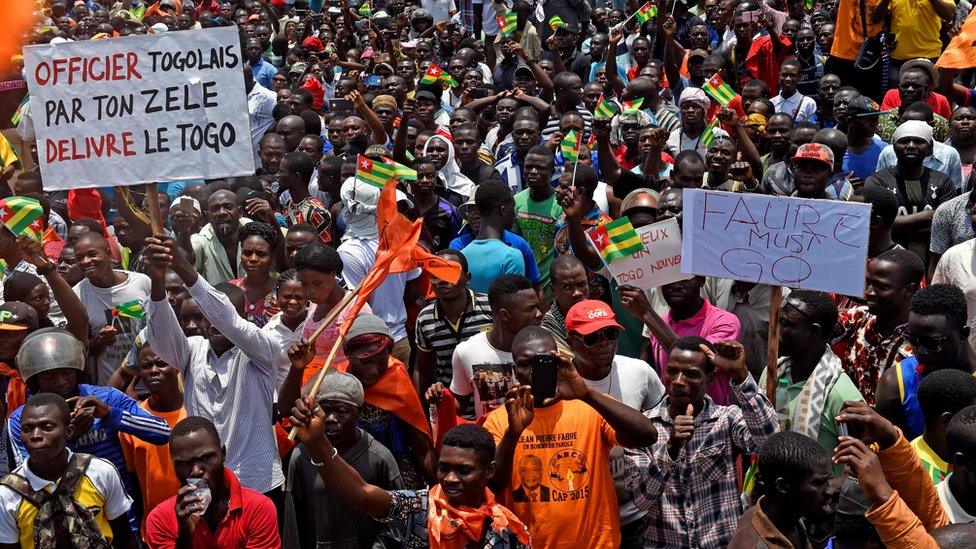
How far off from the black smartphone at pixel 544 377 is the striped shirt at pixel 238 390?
5.15 ft

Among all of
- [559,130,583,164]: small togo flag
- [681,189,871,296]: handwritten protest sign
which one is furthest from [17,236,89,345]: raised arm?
[559,130,583,164]: small togo flag

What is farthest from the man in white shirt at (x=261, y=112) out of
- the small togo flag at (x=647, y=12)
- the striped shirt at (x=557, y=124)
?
the small togo flag at (x=647, y=12)

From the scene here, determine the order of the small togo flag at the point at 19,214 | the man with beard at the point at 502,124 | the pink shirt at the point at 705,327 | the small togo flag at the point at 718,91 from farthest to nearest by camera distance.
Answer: the man with beard at the point at 502,124
the small togo flag at the point at 718,91
the small togo flag at the point at 19,214
the pink shirt at the point at 705,327

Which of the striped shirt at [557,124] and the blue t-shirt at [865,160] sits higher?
the blue t-shirt at [865,160]

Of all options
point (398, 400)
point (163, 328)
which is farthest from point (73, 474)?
point (398, 400)

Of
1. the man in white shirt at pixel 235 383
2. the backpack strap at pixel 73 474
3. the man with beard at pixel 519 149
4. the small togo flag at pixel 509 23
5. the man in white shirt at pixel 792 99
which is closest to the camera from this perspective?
the backpack strap at pixel 73 474

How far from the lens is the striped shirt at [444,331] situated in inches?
268

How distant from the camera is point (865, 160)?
32.0 ft

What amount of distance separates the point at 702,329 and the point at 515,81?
25.1 feet

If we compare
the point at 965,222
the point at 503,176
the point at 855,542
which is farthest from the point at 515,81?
the point at 855,542

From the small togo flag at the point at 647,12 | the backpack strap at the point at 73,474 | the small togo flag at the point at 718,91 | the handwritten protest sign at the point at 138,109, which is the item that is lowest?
the small togo flag at the point at 647,12

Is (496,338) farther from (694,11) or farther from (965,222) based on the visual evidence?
(694,11)

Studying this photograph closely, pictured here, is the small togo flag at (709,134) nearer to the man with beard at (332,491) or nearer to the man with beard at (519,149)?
the man with beard at (519,149)

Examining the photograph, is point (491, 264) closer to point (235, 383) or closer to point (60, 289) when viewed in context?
point (235, 383)
